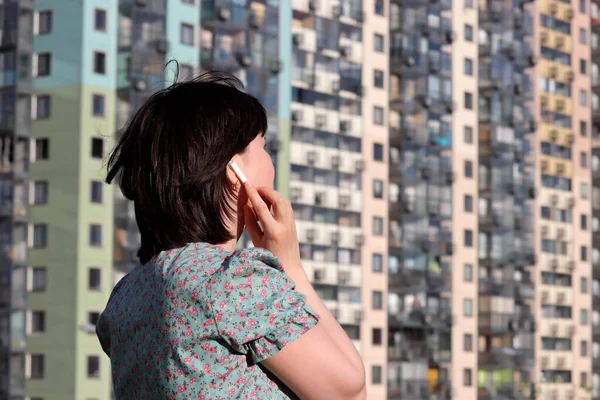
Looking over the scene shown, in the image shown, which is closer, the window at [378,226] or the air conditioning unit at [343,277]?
the air conditioning unit at [343,277]

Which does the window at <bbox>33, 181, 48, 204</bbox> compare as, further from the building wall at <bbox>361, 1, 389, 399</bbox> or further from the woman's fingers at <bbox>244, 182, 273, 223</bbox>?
the woman's fingers at <bbox>244, 182, 273, 223</bbox>

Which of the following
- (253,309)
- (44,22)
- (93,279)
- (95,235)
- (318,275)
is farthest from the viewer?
(318,275)

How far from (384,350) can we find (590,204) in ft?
92.4

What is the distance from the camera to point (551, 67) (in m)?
102

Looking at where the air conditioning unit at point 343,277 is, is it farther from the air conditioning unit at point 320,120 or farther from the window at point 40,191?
the window at point 40,191

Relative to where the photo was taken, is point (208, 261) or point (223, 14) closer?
point (208, 261)

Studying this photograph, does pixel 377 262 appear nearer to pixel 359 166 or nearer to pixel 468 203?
pixel 359 166

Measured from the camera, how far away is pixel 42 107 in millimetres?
69312

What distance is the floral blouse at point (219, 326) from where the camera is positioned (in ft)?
10.6

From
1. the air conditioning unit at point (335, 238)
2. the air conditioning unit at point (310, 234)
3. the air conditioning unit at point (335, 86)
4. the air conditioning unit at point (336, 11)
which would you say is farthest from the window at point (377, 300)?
the air conditioning unit at point (336, 11)

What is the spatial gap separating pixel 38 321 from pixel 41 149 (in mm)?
8246

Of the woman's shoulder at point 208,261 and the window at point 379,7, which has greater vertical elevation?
the window at point 379,7

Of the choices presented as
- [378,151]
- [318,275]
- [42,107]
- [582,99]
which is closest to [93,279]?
[42,107]

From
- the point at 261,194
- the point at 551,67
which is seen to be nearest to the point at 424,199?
the point at 551,67
